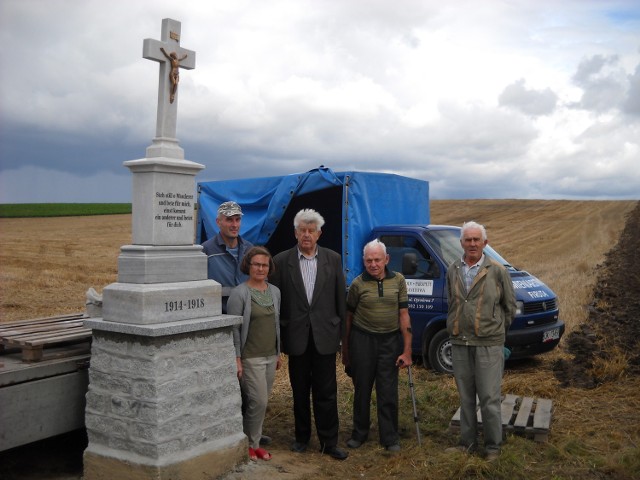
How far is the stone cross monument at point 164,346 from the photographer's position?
5074 millimetres

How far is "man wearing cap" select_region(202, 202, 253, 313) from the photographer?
5965 millimetres

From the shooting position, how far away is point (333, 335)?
5848mm

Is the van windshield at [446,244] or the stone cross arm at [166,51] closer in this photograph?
the stone cross arm at [166,51]

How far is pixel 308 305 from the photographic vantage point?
5801mm

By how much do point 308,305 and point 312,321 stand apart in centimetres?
14

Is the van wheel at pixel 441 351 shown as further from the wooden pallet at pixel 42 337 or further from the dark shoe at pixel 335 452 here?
the wooden pallet at pixel 42 337

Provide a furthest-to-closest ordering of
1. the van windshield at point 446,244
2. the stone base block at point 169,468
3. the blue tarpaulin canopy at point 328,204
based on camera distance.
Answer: the blue tarpaulin canopy at point 328,204 → the van windshield at point 446,244 → the stone base block at point 169,468

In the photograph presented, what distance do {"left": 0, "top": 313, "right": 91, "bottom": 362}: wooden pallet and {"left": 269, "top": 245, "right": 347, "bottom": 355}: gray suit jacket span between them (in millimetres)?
1738

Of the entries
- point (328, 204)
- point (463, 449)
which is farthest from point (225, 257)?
point (328, 204)

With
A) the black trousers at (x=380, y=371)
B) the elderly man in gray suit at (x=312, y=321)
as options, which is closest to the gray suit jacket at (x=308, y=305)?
the elderly man in gray suit at (x=312, y=321)

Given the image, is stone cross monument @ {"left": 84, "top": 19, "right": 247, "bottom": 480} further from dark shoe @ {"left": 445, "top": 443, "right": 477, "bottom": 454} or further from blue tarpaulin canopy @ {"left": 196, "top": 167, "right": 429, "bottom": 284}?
blue tarpaulin canopy @ {"left": 196, "top": 167, "right": 429, "bottom": 284}

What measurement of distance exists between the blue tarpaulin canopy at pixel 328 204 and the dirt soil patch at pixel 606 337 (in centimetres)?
294

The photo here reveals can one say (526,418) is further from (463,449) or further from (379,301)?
(379,301)

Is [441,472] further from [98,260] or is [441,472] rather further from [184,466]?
[98,260]
